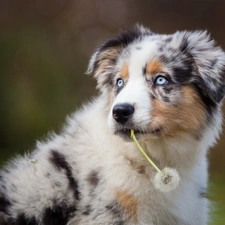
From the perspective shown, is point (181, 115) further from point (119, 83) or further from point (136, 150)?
point (119, 83)

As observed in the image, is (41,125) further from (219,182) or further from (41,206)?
(41,206)

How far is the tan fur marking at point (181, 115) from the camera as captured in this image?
5277 mm

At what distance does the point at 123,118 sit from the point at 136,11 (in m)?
7.95

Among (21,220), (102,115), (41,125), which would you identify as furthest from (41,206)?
(41,125)

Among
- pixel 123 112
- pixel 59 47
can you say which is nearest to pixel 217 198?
pixel 123 112

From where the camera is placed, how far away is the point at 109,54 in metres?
5.93

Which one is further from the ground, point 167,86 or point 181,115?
point 167,86

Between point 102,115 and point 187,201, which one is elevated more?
point 102,115

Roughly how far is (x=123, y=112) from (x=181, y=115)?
0.51 meters

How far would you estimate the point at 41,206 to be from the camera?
549 centimetres

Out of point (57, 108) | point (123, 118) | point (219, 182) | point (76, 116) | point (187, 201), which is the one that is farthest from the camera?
point (57, 108)

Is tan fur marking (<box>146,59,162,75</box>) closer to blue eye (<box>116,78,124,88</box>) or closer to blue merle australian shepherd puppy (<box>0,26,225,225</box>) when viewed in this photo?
blue merle australian shepherd puppy (<box>0,26,225,225</box>)

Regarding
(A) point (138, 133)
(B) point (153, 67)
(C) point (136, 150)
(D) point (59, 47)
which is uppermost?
(D) point (59, 47)

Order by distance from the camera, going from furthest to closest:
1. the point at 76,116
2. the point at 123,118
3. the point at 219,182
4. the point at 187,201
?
the point at 219,182
the point at 76,116
the point at 187,201
the point at 123,118
